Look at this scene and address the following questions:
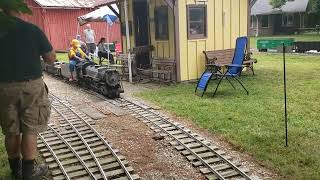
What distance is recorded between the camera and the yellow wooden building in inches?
506

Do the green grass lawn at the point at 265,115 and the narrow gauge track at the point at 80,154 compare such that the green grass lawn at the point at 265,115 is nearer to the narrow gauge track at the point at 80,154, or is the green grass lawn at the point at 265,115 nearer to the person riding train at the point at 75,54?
the narrow gauge track at the point at 80,154

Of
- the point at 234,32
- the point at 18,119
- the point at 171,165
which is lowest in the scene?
the point at 171,165

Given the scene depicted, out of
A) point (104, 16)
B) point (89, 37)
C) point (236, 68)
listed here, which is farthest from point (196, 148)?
point (89, 37)

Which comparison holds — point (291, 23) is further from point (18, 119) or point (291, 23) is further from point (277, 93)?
point (18, 119)

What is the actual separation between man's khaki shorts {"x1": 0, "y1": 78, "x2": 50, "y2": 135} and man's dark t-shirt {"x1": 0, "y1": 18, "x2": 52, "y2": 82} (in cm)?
10

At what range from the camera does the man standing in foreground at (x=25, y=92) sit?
463 cm

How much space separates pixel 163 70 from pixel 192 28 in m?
1.77

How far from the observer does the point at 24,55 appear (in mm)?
4672

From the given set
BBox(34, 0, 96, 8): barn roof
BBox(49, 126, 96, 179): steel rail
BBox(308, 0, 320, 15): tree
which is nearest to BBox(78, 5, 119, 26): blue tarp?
BBox(34, 0, 96, 8): barn roof

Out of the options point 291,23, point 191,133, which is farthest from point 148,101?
point 291,23

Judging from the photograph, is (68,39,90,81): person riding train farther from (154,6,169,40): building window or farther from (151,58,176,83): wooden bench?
(154,6,169,40): building window

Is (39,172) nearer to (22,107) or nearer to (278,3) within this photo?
(22,107)

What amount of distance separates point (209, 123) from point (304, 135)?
6.11 feet

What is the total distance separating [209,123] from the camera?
7.86 m
